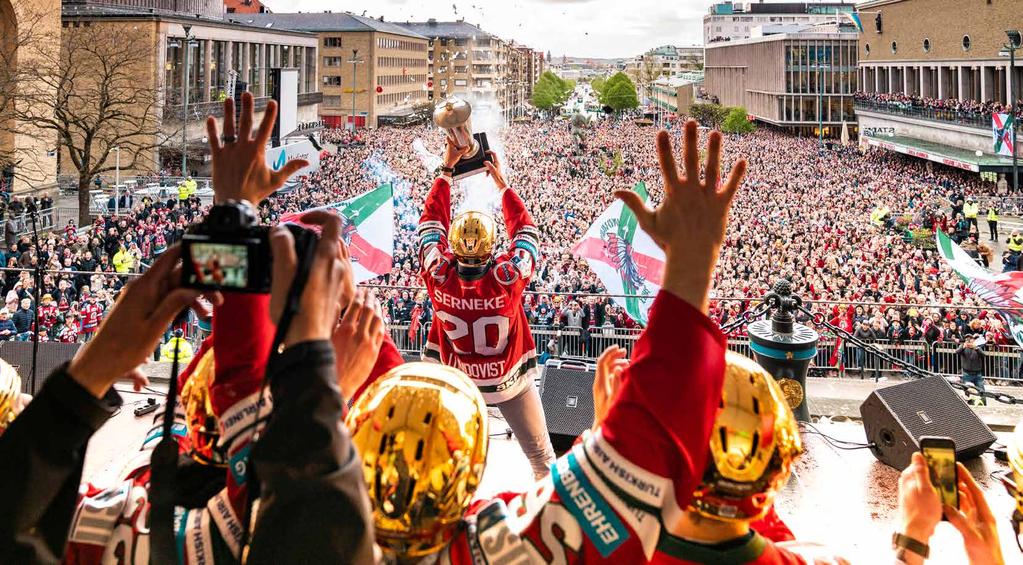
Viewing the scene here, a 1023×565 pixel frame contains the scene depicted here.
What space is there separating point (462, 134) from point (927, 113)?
43.1 metres

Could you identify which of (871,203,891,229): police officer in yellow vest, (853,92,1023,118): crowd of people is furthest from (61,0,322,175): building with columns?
(853,92,1023,118): crowd of people

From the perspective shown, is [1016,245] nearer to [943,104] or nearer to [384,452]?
[384,452]

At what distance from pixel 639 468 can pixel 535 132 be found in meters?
55.8

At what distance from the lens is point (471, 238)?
12.0 feet

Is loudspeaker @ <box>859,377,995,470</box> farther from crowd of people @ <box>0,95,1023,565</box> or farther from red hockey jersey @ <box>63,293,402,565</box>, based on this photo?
red hockey jersey @ <box>63,293,402,565</box>

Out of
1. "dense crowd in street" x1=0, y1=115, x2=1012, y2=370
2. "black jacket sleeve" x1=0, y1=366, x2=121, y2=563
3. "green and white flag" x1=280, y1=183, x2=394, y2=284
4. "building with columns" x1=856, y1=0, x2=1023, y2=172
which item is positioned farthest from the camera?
"building with columns" x1=856, y1=0, x2=1023, y2=172

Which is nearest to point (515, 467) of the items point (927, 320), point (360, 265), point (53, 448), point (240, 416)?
point (240, 416)

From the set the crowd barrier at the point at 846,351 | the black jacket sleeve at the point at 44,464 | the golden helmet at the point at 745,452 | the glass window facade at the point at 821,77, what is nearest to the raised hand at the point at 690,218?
the golden helmet at the point at 745,452

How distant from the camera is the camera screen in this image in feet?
3.56

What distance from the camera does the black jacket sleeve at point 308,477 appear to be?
97 cm

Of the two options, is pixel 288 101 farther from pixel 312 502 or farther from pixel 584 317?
pixel 312 502

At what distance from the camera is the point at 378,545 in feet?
4.09

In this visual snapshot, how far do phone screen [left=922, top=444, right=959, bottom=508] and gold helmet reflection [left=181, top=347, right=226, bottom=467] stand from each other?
1372 millimetres

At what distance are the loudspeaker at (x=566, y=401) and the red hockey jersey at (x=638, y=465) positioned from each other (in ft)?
10.7
